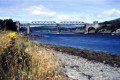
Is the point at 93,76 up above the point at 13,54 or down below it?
below

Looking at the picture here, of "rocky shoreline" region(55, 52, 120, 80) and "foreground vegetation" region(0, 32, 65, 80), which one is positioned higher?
"foreground vegetation" region(0, 32, 65, 80)

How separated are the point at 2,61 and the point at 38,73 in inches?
42.1

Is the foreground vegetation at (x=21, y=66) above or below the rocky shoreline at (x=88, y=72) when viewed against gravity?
above

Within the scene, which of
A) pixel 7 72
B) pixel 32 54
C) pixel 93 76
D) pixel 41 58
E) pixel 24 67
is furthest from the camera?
pixel 93 76

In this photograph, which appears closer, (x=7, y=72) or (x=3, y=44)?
(x=7, y=72)

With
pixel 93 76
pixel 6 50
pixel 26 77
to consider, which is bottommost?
pixel 93 76

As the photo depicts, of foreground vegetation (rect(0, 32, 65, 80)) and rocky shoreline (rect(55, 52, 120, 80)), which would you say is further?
rocky shoreline (rect(55, 52, 120, 80))

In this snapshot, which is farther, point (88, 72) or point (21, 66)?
point (88, 72)

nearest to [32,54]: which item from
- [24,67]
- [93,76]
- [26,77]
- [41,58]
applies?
[41,58]

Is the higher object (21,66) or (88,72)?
→ (21,66)

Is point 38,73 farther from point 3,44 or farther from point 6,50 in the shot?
point 3,44

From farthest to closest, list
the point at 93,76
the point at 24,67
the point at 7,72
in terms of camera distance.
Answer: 1. the point at 93,76
2. the point at 24,67
3. the point at 7,72

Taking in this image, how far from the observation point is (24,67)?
8.99 m

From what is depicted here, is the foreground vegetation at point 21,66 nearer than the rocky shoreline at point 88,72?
Yes
